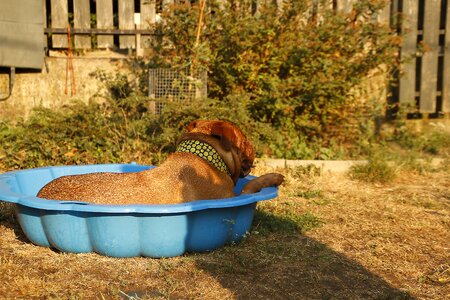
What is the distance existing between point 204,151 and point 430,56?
5.50m

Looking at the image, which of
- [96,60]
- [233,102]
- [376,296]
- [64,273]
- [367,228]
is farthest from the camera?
[96,60]

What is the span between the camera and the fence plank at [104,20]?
779cm

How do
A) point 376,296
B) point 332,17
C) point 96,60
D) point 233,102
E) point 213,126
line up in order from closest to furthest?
1. point 376,296
2. point 213,126
3. point 233,102
4. point 332,17
5. point 96,60

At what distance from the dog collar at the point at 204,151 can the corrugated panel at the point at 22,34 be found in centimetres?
435

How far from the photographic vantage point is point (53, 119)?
655cm

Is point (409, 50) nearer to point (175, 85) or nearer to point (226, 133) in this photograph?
point (175, 85)

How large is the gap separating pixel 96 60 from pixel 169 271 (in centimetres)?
498

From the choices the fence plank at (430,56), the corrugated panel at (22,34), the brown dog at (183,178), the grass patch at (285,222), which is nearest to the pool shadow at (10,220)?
the brown dog at (183,178)

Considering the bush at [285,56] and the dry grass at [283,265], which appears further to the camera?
the bush at [285,56]

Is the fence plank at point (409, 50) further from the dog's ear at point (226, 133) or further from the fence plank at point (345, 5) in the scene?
the dog's ear at point (226, 133)

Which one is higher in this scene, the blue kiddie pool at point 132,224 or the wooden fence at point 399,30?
the wooden fence at point 399,30

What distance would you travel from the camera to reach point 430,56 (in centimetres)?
812

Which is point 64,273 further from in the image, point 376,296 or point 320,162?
point 320,162

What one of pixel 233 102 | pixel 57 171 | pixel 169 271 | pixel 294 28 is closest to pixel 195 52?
pixel 233 102
